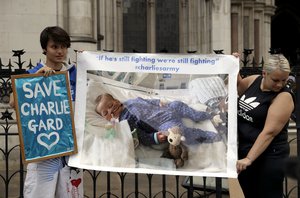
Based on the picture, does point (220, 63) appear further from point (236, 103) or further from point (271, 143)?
point (271, 143)

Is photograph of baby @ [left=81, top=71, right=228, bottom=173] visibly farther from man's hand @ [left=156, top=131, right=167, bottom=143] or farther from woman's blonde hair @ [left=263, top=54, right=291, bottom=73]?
woman's blonde hair @ [left=263, top=54, right=291, bottom=73]

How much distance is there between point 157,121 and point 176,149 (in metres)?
0.28

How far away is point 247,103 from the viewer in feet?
13.1

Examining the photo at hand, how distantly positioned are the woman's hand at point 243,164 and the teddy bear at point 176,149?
43cm

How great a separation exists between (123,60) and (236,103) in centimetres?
98

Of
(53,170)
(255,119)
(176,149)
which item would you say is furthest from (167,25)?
(53,170)

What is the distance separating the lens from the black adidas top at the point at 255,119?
388cm

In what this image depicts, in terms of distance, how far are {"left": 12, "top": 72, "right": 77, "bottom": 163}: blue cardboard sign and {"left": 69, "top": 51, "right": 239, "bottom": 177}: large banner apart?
0.21m

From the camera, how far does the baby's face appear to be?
415 cm

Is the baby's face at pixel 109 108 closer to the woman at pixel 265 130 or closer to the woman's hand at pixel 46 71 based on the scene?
the woman's hand at pixel 46 71

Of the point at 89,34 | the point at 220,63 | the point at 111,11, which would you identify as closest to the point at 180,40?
the point at 111,11

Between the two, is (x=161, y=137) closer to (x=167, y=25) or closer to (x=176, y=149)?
(x=176, y=149)

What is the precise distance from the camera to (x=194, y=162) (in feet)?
13.6

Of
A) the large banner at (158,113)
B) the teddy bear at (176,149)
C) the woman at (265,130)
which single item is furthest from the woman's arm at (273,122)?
the teddy bear at (176,149)
